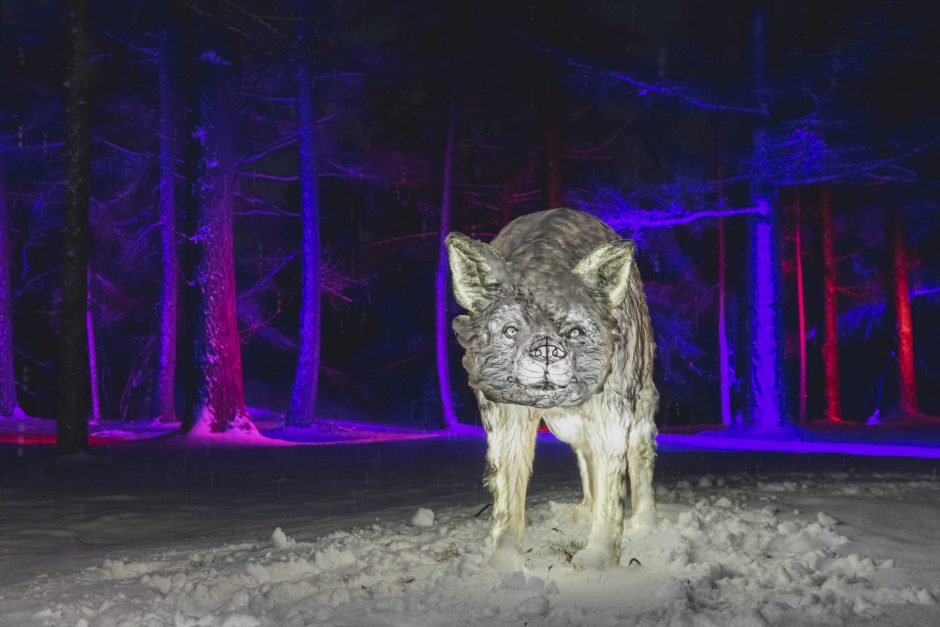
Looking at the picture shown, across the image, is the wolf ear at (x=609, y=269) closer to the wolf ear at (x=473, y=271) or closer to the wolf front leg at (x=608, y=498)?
the wolf ear at (x=473, y=271)

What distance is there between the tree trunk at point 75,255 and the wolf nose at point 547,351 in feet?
38.7

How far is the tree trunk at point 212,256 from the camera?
728 inches

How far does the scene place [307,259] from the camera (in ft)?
76.7

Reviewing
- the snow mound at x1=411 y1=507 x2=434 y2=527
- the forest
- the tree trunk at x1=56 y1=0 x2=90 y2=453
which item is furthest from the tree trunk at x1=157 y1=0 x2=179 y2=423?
the snow mound at x1=411 y1=507 x2=434 y2=527

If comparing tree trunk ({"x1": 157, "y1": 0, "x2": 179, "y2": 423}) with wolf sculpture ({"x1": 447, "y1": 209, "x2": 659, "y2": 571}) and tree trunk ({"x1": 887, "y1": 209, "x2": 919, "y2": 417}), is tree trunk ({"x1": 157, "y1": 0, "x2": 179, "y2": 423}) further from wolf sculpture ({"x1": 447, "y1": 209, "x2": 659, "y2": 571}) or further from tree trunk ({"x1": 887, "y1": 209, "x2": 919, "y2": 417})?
wolf sculpture ({"x1": 447, "y1": 209, "x2": 659, "y2": 571})

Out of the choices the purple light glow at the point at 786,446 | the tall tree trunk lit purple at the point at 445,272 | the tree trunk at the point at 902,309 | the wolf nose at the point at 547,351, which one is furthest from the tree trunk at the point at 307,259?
the wolf nose at the point at 547,351

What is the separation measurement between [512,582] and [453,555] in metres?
1.01

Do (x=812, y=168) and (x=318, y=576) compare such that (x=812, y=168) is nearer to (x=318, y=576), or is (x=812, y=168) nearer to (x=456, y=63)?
(x=456, y=63)

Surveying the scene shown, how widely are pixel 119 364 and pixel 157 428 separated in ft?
44.2

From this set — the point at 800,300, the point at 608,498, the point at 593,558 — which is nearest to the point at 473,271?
the point at 608,498

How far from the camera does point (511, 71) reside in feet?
87.3

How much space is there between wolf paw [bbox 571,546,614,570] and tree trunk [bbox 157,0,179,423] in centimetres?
2203

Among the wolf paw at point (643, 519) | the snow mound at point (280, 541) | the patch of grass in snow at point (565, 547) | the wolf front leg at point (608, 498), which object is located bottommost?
the snow mound at point (280, 541)

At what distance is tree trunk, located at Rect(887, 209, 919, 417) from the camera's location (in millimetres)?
28094
